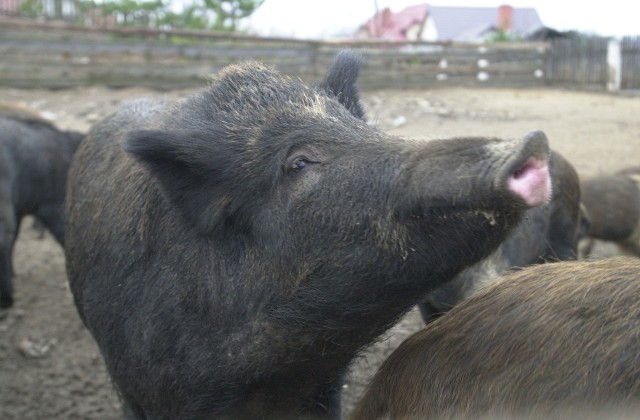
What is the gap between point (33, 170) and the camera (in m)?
7.35

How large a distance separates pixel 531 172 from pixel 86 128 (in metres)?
10.9

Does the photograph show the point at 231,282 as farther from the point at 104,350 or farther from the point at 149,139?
the point at 104,350

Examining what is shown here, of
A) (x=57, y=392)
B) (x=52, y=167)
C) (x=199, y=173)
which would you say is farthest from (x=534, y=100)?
(x=199, y=173)

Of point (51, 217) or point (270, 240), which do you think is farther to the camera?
point (51, 217)

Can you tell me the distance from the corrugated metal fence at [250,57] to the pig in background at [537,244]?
8.37 metres

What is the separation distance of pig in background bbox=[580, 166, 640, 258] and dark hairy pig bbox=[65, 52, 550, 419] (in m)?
5.13

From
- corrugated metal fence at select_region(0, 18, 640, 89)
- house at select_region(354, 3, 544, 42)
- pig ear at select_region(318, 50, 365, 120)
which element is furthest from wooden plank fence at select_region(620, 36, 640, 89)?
pig ear at select_region(318, 50, 365, 120)

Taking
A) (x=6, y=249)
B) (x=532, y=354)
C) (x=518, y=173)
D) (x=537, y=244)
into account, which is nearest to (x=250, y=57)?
(x=6, y=249)

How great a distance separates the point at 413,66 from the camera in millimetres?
19406

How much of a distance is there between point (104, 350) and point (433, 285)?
5.40 ft

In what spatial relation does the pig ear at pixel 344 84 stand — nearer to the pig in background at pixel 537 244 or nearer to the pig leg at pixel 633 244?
the pig in background at pixel 537 244

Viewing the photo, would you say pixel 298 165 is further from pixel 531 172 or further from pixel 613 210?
pixel 613 210

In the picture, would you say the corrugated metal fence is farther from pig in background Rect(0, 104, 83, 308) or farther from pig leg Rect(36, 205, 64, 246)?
pig leg Rect(36, 205, 64, 246)

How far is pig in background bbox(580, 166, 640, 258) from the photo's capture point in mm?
7633
